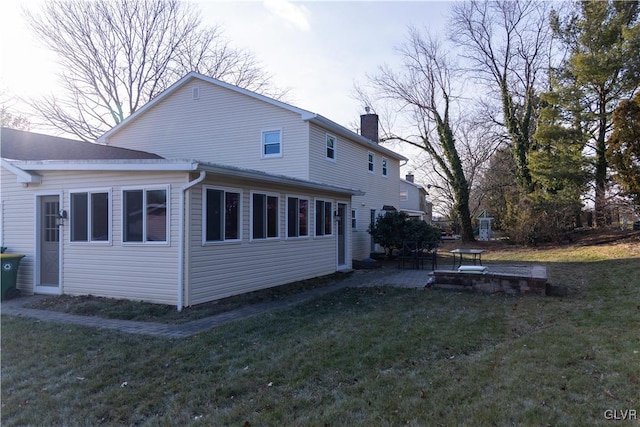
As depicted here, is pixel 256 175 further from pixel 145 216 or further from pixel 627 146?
pixel 627 146

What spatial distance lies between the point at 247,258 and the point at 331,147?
743 cm

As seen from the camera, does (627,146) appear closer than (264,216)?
No

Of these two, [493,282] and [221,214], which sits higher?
[221,214]

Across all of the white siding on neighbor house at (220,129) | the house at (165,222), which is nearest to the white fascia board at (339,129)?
the house at (165,222)

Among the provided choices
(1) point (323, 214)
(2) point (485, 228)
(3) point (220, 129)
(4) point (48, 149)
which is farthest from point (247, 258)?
(2) point (485, 228)

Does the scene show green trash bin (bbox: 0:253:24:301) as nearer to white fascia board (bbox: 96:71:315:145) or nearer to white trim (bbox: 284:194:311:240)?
white trim (bbox: 284:194:311:240)

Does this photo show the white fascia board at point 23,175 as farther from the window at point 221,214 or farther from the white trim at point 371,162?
the white trim at point 371,162

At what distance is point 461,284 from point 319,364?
575 centimetres

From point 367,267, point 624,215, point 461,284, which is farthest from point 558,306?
point 624,215

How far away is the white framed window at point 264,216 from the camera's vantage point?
970 cm

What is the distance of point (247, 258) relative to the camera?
31.0ft

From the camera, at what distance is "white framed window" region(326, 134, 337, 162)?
15371mm

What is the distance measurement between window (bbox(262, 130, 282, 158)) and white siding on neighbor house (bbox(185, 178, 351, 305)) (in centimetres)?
289

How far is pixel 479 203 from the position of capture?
35.1m
